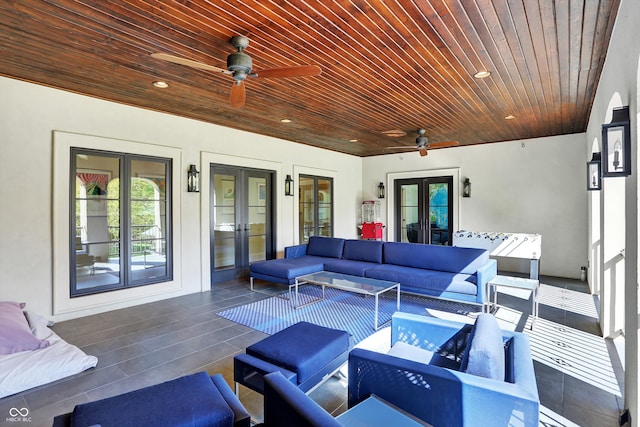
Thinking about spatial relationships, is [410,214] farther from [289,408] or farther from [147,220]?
[289,408]

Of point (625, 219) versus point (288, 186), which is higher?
point (288, 186)

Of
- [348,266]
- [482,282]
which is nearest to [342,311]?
[348,266]

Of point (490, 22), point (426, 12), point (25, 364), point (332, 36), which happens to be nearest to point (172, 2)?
point (332, 36)

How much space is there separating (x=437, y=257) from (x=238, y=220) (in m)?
3.64

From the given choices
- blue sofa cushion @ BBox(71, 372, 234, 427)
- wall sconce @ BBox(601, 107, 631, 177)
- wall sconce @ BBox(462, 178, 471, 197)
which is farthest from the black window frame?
wall sconce @ BBox(462, 178, 471, 197)

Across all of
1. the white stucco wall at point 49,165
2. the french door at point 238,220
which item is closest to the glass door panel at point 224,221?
the french door at point 238,220

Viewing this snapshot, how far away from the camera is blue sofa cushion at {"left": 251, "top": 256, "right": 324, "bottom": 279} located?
17.1 feet

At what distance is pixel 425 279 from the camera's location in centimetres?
460

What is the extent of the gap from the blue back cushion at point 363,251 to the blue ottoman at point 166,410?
13.7ft

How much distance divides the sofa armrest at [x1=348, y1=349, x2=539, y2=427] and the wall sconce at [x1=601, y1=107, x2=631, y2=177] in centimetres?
174

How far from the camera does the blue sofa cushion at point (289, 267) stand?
5.21 meters

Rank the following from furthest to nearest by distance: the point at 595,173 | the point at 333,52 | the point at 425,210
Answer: the point at 425,210 < the point at 595,173 < the point at 333,52

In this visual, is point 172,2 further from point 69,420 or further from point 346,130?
point 346,130

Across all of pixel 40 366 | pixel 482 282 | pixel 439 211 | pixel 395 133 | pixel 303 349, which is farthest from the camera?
pixel 439 211
